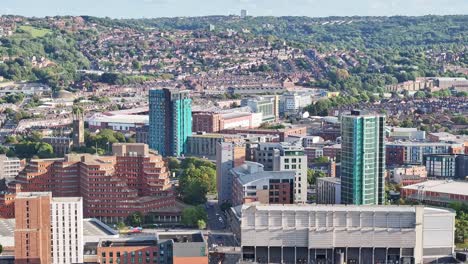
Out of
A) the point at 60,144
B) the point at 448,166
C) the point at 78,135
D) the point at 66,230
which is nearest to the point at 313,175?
the point at 448,166

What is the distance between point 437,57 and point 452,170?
5351cm

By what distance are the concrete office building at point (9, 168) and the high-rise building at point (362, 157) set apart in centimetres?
1254

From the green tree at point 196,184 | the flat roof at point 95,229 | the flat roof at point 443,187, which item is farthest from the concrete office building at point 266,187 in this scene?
the flat roof at point 443,187

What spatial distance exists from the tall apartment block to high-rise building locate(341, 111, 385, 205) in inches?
347

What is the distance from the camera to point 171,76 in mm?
77750

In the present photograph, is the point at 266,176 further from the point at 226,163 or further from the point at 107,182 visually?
the point at 107,182

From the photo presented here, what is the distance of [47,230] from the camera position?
24672mm

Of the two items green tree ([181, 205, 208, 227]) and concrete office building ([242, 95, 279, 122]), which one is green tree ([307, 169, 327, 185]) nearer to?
green tree ([181, 205, 208, 227])

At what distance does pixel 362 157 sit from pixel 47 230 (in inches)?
392

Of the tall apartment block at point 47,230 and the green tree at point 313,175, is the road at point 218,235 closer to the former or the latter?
the tall apartment block at point 47,230

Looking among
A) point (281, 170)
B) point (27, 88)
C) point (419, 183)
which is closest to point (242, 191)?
point (281, 170)

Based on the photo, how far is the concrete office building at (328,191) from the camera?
31.9 metres

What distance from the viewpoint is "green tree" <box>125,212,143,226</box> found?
1231 inches

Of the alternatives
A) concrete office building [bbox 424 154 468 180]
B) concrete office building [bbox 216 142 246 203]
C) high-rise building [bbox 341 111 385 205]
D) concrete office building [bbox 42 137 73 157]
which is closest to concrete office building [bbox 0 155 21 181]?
concrete office building [bbox 42 137 73 157]
